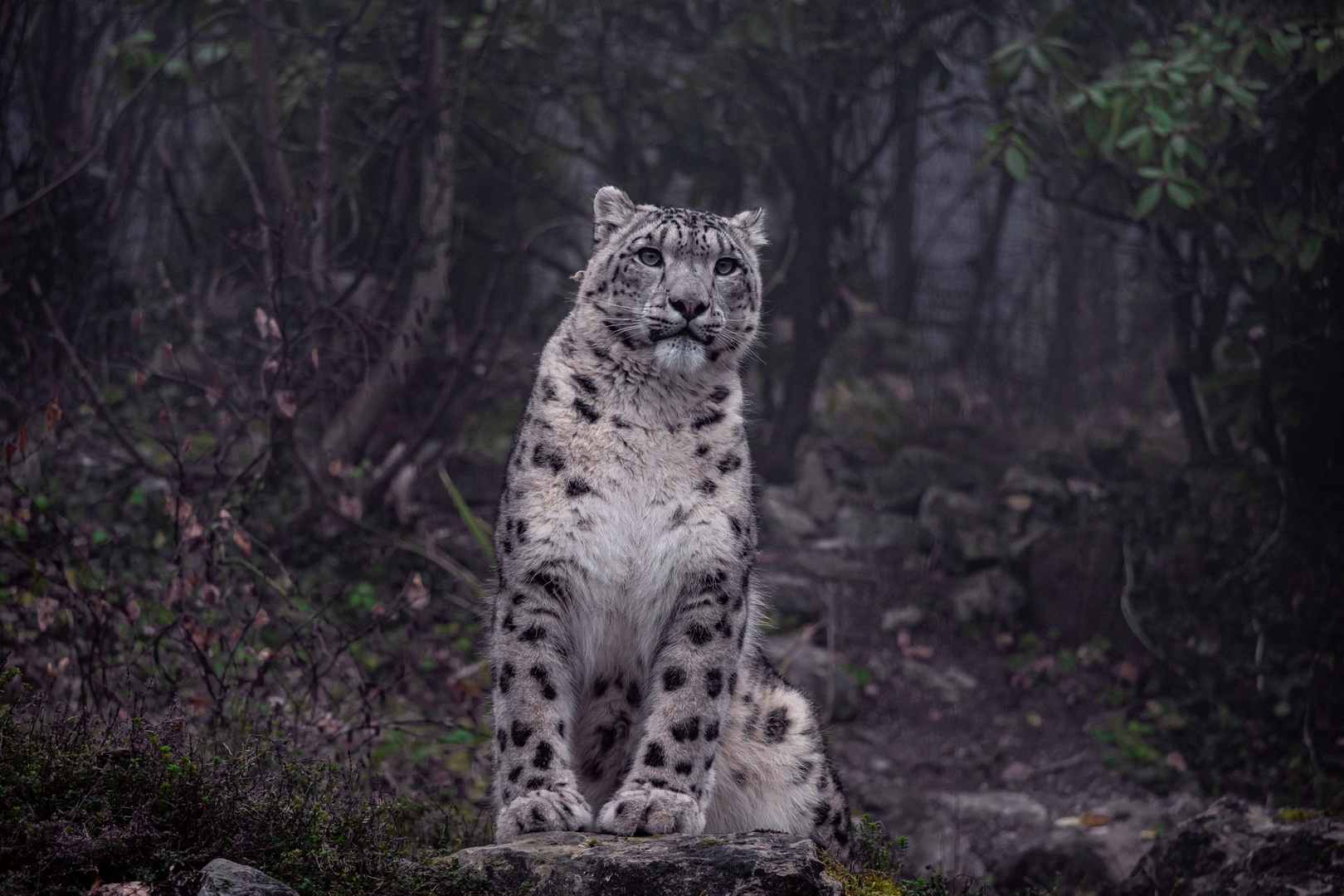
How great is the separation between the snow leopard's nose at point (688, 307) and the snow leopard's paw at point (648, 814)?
5.60ft

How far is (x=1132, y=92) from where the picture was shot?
342 inches

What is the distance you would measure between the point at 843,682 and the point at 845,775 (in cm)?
88

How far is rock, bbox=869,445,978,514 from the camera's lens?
465 inches

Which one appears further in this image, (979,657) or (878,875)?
(979,657)

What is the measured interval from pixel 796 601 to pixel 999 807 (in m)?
2.48

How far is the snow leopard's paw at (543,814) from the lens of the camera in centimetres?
422

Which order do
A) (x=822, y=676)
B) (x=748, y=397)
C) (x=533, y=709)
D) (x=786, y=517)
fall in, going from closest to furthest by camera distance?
(x=533, y=709)
(x=748, y=397)
(x=822, y=676)
(x=786, y=517)

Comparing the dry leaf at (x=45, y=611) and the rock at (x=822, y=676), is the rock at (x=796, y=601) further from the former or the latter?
the dry leaf at (x=45, y=611)

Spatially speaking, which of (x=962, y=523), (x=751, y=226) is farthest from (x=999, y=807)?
(x=751, y=226)

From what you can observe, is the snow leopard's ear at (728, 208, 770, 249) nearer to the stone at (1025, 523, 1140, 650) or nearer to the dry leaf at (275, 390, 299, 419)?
the dry leaf at (275, 390, 299, 419)

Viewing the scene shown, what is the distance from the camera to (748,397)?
539 cm

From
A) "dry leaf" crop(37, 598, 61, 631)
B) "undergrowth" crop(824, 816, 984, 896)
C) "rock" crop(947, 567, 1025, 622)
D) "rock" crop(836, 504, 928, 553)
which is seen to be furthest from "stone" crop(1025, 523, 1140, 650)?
"dry leaf" crop(37, 598, 61, 631)

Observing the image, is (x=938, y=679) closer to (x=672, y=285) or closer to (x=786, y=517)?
(x=786, y=517)

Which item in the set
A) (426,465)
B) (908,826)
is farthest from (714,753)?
(426,465)
